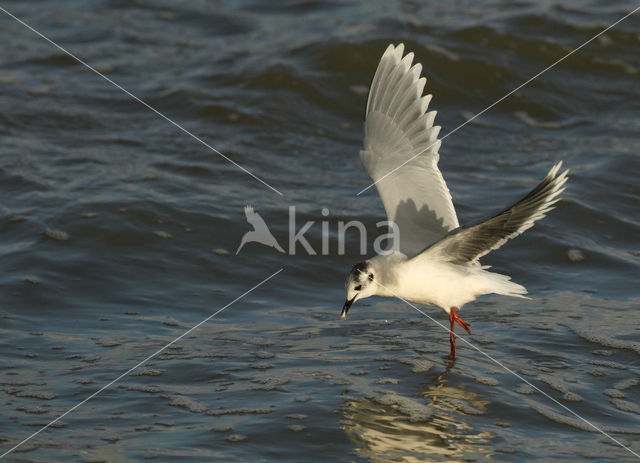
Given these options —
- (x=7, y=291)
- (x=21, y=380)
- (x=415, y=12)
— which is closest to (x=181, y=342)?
(x=21, y=380)

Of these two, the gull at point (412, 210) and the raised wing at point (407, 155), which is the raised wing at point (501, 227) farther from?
the raised wing at point (407, 155)

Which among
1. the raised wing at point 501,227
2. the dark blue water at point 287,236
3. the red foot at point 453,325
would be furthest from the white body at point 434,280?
the dark blue water at point 287,236

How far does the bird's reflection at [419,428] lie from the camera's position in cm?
469

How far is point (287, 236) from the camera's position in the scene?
322 inches

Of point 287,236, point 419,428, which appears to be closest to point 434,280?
point 419,428

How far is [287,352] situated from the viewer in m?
6.05

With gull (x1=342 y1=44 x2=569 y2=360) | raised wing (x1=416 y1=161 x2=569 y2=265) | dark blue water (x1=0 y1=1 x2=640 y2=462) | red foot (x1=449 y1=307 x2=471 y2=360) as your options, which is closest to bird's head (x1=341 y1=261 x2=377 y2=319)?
gull (x1=342 y1=44 x2=569 y2=360)

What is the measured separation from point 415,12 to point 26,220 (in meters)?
6.99

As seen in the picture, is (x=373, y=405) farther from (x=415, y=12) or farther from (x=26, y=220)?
(x=415, y=12)

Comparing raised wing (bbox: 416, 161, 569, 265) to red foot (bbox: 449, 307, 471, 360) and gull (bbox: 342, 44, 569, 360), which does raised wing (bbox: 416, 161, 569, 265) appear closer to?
gull (bbox: 342, 44, 569, 360)

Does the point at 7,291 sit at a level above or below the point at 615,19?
below

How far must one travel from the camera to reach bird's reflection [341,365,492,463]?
4691 mm

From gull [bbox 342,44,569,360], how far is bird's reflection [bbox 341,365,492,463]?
2.13 feet

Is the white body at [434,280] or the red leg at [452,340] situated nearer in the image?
the white body at [434,280]
